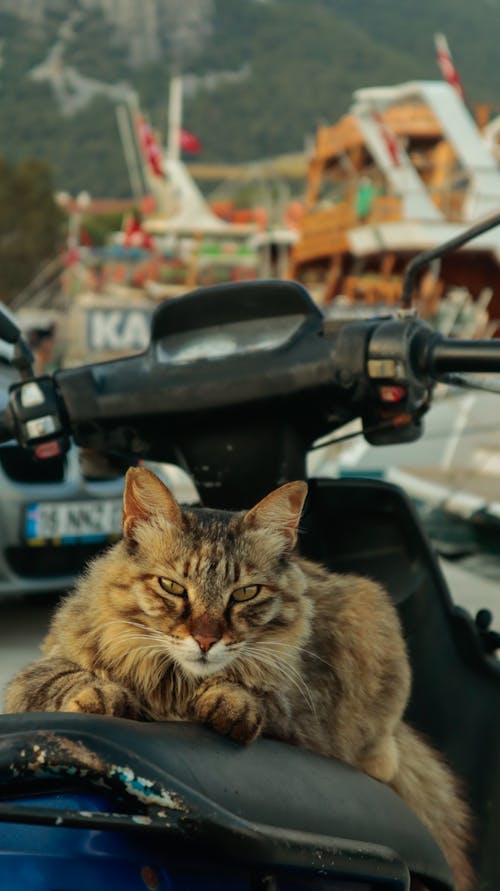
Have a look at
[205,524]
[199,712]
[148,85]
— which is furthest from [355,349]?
[148,85]

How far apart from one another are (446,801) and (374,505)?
570 millimetres

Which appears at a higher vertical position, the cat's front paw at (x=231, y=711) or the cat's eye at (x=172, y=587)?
the cat's eye at (x=172, y=587)

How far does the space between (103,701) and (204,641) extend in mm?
151

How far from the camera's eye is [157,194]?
91.9 meters

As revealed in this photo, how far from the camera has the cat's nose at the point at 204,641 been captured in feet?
4.82

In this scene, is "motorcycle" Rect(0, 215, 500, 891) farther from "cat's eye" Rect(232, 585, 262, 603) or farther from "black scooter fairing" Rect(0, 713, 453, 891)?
"cat's eye" Rect(232, 585, 262, 603)

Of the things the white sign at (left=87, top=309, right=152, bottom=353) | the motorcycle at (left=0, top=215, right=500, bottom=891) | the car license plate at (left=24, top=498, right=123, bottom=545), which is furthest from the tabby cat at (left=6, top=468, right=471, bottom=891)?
the white sign at (left=87, top=309, right=152, bottom=353)

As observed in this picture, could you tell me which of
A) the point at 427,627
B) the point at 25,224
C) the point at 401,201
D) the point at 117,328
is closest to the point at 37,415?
the point at 427,627

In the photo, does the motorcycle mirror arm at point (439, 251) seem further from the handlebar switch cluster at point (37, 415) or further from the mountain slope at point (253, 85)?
the mountain slope at point (253, 85)

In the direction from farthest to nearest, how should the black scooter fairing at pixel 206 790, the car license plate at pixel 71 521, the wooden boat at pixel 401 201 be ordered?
the wooden boat at pixel 401 201
the car license plate at pixel 71 521
the black scooter fairing at pixel 206 790

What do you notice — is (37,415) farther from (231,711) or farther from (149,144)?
(149,144)

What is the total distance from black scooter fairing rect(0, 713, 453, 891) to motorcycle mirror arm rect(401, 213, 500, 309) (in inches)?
39.1

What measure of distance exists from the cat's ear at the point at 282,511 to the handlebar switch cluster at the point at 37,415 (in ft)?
1.93

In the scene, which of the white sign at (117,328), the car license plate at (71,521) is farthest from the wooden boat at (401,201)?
the car license plate at (71,521)
